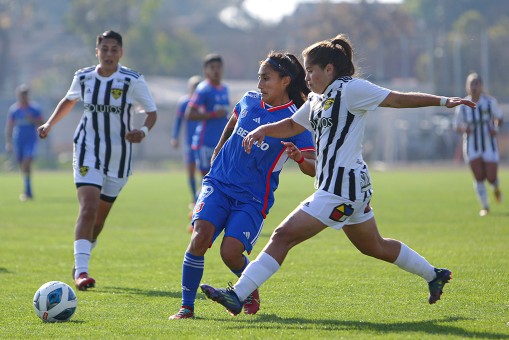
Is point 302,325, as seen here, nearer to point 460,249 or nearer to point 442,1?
point 460,249

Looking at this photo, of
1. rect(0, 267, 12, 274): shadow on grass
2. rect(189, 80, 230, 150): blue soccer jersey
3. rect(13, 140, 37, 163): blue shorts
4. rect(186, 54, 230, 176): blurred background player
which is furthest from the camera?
rect(13, 140, 37, 163): blue shorts

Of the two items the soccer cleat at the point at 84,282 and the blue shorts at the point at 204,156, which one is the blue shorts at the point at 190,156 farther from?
the soccer cleat at the point at 84,282

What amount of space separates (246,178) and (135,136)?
88.5 inches

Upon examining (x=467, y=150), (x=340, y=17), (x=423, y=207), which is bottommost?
(x=423, y=207)

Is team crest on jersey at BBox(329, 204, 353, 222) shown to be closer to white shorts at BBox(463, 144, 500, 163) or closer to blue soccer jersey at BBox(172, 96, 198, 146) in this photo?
blue soccer jersey at BBox(172, 96, 198, 146)

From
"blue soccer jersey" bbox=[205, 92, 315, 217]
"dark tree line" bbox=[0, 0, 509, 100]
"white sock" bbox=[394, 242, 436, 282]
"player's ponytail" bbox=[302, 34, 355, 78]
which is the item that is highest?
"dark tree line" bbox=[0, 0, 509, 100]

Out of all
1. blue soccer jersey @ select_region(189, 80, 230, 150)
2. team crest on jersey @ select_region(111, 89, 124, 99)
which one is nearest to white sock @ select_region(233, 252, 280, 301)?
team crest on jersey @ select_region(111, 89, 124, 99)

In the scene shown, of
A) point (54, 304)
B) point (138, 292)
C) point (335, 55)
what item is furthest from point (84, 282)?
point (335, 55)

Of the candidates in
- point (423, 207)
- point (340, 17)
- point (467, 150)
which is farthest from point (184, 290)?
point (340, 17)

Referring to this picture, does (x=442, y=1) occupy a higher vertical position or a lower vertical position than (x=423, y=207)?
higher

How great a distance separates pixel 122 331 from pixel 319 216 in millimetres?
1530

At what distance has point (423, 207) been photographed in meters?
18.6

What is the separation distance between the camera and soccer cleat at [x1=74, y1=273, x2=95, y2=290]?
8.85 metres

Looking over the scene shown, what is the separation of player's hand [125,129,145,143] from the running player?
1.88 m
